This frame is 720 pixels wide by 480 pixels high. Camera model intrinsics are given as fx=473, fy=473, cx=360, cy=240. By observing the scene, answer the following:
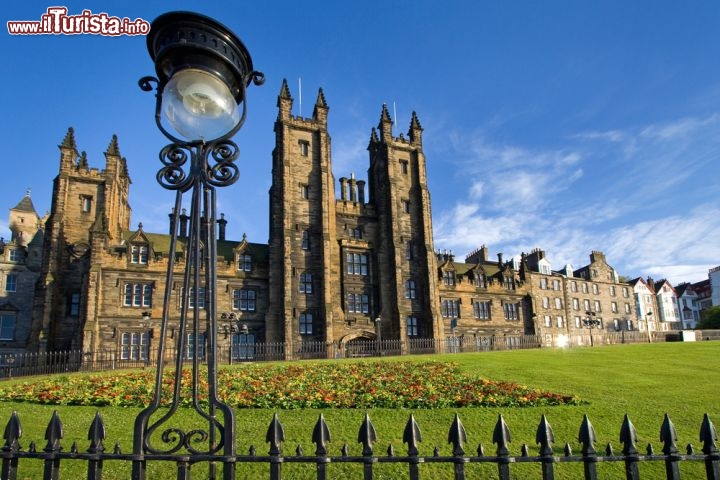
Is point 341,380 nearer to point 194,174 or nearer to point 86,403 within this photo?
point 86,403

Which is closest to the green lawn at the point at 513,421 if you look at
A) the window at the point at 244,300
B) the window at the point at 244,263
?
the window at the point at 244,300

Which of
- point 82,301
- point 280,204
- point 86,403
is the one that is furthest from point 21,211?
point 86,403

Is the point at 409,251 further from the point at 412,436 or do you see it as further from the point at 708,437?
the point at 412,436

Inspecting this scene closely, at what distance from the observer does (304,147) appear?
44.1 meters

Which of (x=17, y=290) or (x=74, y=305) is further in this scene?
(x=17, y=290)

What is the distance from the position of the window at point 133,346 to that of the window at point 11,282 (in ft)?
46.6

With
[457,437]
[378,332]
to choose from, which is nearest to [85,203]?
[378,332]

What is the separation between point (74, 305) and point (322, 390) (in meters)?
30.4

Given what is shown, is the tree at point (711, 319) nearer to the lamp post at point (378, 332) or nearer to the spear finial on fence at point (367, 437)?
the lamp post at point (378, 332)

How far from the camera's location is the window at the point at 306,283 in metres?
40.8

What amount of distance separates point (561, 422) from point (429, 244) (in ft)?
118

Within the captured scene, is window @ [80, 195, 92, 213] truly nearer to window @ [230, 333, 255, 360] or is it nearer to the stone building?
the stone building

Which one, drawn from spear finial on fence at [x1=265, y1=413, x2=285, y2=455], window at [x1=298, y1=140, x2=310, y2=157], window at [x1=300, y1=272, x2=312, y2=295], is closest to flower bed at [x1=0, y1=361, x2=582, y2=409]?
spear finial on fence at [x1=265, y1=413, x2=285, y2=455]

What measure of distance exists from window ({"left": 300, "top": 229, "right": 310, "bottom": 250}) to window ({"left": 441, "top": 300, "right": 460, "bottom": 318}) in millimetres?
15496
